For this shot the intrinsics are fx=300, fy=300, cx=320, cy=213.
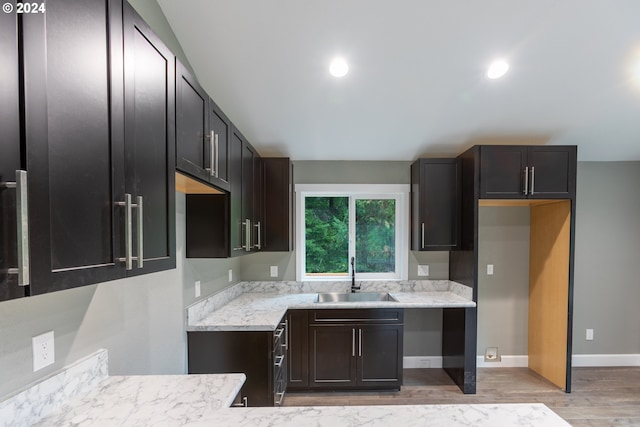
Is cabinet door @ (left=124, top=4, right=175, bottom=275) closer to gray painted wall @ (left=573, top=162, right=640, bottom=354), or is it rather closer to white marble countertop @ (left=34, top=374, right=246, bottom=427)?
white marble countertop @ (left=34, top=374, right=246, bottom=427)

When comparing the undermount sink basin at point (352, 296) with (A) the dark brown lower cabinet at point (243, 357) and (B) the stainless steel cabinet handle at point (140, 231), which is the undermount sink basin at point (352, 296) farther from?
(B) the stainless steel cabinet handle at point (140, 231)

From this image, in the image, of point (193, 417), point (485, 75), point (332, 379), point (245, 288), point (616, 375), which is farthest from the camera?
point (245, 288)

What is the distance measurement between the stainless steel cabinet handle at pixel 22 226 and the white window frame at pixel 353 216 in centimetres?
285

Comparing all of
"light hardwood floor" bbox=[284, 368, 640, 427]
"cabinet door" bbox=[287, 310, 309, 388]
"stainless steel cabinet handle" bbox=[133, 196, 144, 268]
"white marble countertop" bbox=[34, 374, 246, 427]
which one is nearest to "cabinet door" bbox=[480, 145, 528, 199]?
"light hardwood floor" bbox=[284, 368, 640, 427]

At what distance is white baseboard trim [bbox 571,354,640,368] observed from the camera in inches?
133

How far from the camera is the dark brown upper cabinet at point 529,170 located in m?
2.85

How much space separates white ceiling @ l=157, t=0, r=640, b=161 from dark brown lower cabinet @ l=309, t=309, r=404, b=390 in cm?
174

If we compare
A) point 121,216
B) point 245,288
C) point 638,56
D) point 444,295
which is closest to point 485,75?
point 638,56

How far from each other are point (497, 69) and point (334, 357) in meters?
2.81

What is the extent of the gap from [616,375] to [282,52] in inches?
181

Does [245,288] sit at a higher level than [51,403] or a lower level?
lower

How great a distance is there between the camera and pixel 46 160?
2.35ft

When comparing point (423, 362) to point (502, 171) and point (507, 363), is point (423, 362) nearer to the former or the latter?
point (507, 363)

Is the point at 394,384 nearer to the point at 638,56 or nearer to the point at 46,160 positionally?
the point at 46,160
